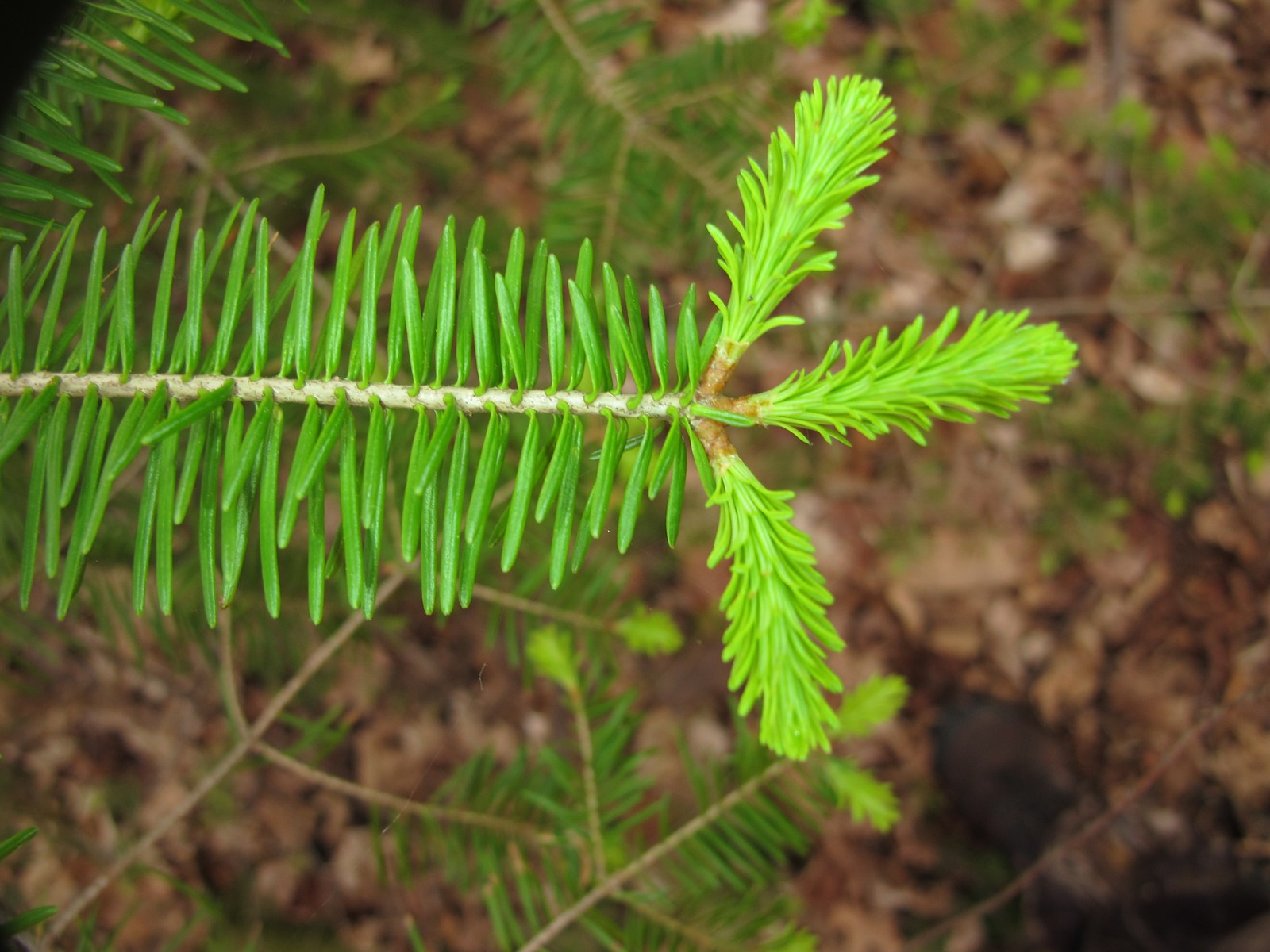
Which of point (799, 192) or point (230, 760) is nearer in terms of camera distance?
point (799, 192)

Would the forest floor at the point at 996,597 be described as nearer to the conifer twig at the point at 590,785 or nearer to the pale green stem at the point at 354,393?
the conifer twig at the point at 590,785

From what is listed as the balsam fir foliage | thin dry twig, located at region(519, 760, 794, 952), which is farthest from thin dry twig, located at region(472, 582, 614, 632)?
the balsam fir foliage

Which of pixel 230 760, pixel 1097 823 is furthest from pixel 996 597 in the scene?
pixel 230 760

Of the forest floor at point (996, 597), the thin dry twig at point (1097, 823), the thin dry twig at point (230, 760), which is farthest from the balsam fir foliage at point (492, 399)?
the thin dry twig at point (1097, 823)

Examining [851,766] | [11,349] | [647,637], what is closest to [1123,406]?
[851,766]

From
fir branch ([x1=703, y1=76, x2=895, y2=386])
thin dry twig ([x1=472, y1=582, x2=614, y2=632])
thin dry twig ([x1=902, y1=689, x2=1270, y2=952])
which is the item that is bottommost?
thin dry twig ([x1=902, y1=689, x2=1270, y2=952])

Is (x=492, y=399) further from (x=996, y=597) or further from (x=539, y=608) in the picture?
(x=996, y=597)

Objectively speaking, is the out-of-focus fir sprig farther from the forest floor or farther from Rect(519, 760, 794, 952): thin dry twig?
the forest floor
